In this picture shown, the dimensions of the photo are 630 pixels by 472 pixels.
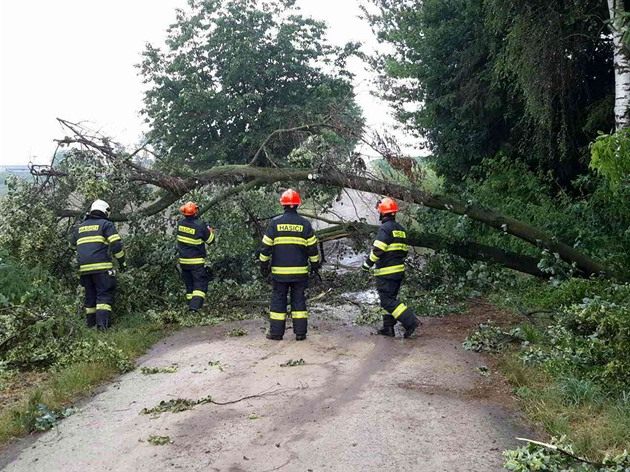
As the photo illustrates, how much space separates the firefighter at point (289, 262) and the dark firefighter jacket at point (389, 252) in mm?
749

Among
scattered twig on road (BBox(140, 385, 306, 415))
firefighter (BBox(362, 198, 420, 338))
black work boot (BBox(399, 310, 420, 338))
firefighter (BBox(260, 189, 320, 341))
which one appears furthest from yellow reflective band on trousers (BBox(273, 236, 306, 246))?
scattered twig on road (BBox(140, 385, 306, 415))

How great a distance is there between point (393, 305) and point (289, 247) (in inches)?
55.8

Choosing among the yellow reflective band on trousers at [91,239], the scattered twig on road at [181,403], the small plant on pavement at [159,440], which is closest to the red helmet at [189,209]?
the yellow reflective band on trousers at [91,239]

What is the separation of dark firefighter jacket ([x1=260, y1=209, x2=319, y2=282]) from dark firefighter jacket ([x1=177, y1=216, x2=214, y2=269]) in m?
1.55

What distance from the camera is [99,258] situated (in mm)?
7387

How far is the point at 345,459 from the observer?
3613 mm

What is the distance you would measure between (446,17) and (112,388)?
442 inches

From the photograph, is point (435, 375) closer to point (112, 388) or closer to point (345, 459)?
point (345, 459)

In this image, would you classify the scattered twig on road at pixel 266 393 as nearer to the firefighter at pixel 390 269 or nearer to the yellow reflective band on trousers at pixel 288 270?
the yellow reflective band on trousers at pixel 288 270

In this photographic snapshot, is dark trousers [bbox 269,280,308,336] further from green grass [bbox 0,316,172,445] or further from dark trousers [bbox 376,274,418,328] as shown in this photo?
green grass [bbox 0,316,172,445]

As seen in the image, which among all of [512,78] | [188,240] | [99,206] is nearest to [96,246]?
[99,206]

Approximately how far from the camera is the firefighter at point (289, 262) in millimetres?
6879

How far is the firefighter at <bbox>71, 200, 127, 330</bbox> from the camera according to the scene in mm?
7379

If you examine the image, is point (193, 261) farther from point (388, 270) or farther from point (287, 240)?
point (388, 270)
